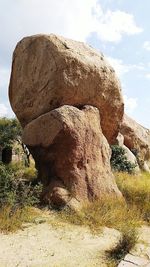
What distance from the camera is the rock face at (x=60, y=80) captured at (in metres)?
11.8

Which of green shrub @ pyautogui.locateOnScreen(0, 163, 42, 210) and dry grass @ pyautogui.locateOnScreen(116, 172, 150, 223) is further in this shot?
dry grass @ pyautogui.locateOnScreen(116, 172, 150, 223)

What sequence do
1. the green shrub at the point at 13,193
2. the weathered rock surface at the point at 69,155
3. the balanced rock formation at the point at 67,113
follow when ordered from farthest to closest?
the balanced rock formation at the point at 67,113 → the weathered rock surface at the point at 69,155 → the green shrub at the point at 13,193

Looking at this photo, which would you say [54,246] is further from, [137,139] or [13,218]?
[137,139]

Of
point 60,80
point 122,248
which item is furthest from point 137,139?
point 122,248

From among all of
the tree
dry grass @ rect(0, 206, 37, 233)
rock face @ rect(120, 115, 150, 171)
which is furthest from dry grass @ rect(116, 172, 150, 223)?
rock face @ rect(120, 115, 150, 171)

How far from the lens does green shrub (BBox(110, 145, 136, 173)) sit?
2030 cm

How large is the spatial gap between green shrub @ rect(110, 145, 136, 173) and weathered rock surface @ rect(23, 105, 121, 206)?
8.35 m

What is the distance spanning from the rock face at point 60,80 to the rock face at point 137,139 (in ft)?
36.3

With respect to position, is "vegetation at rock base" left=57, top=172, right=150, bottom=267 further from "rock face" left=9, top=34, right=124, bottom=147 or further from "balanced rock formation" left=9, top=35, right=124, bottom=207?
"rock face" left=9, top=34, right=124, bottom=147

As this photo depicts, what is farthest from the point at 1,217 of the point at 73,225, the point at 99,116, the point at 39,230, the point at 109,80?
the point at 109,80

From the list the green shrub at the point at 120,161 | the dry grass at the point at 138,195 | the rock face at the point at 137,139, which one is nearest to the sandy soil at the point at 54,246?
the dry grass at the point at 138,195

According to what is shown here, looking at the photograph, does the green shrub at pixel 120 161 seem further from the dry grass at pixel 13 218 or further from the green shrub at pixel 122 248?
the green shrub at pixel 122 248

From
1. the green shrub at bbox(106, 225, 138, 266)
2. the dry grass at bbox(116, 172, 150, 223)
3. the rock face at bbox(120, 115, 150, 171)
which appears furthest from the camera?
the rock face at bbox(120, 115, 150, 171)

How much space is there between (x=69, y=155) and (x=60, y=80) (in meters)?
2.16
